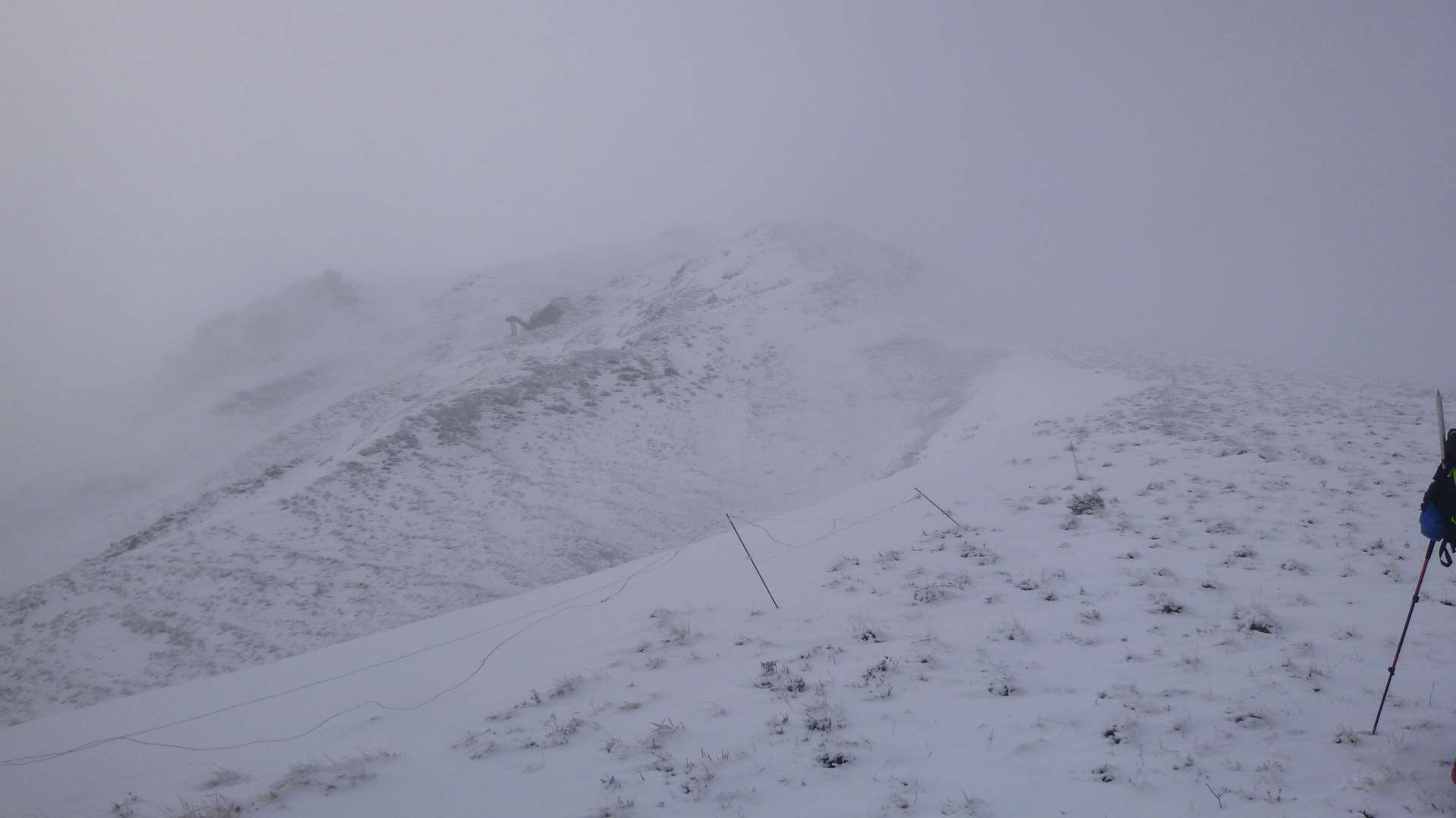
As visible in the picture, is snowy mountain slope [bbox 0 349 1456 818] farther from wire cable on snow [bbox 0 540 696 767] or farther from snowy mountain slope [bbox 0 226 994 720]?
snowy mountain slope [bbox 0 226 994 720]

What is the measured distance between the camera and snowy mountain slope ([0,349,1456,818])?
466 centimetres

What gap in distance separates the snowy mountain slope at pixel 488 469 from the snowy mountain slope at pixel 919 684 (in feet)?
16.5

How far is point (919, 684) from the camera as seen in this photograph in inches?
242

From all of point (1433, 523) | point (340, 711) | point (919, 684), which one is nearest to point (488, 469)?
point (340, 711)

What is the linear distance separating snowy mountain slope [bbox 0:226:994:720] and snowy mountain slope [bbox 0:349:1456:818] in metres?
5.03

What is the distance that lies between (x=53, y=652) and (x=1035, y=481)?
75.0 feet

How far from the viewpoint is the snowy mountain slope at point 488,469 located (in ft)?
48.9

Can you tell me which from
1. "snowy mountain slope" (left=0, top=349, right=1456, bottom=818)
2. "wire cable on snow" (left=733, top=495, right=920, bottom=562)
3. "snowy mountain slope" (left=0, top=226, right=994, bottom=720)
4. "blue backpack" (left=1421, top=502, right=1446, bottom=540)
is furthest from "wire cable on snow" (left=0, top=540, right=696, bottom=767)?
"blue backpack" (left=1421, top=502, right=1446, bottom=540)

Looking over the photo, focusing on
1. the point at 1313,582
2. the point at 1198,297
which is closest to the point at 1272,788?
the point at 1313,582

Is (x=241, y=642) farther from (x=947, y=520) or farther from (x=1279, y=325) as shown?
(x=1279, y=325)

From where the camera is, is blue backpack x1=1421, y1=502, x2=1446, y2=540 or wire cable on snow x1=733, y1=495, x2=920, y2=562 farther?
wire cable on snow x1=733, y1=495, x2=920, y2=562

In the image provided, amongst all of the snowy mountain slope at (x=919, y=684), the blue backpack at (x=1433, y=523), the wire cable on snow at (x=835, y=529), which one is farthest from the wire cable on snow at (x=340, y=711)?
the blue backpack at (x=1433, y=523)

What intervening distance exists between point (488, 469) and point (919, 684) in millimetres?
Result: 18485

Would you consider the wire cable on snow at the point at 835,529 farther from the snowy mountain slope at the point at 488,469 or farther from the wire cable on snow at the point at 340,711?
the snowy mountain slope at the point at 488,469
